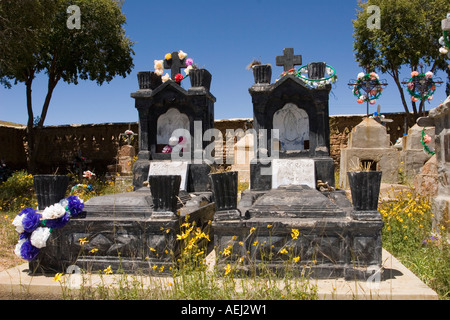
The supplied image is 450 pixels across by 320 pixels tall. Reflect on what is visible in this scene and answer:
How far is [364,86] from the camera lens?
12703mm

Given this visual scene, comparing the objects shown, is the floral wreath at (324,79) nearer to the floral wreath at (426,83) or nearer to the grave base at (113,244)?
the grave base at (113,244)

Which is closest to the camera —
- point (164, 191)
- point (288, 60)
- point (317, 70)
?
point (164, 191)

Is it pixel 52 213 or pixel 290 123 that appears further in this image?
pixel 290 123

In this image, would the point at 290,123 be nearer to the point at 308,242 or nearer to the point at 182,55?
the point at 182,55

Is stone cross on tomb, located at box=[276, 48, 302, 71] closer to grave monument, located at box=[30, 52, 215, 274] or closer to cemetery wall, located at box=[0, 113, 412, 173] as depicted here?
grave monument, located at box=[30, 52, 215, 274]

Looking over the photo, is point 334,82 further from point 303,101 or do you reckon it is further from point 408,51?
point 408,51

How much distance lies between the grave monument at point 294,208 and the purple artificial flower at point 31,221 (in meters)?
2.20

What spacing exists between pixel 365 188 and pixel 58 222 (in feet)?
12.2

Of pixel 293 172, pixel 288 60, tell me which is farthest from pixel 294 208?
pixel 288 60

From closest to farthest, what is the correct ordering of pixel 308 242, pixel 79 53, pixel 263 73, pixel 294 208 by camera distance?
pixel 308 242
pixel 294 208
pixel 263 73
pixel 79 53

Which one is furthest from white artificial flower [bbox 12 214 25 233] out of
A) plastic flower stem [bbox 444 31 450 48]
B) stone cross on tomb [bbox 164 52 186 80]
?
plastic flower stem [bbox 444 31 450 48]

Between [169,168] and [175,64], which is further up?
[175,64]

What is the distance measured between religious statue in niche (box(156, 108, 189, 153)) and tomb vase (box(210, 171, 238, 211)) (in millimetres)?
3433
